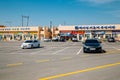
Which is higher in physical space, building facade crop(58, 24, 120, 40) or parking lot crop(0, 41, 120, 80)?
building facade crop(58, 24, 120, 40)

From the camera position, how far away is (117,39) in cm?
6888

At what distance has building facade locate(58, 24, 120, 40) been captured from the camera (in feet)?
227

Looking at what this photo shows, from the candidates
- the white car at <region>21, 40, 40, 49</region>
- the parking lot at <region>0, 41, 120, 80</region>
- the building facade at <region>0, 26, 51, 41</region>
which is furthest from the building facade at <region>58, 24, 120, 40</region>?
the parking lot at <region>0, 41, 120, 80</region>

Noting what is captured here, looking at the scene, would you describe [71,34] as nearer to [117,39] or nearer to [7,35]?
[117,39]

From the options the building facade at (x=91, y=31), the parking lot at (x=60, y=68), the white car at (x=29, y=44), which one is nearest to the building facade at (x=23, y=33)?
the building facade at (x=91, y=31)

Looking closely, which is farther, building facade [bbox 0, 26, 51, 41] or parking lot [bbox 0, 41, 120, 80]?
building facade [bbox 0, 26, 51, 41]

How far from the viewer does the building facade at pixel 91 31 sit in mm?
69188

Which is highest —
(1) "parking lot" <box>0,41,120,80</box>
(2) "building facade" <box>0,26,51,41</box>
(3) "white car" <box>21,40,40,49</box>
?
(2) "building facade" <box>0,26,51,41</box>

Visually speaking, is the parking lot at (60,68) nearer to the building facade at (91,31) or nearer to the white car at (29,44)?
the white car at (29,44)

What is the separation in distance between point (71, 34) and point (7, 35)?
26972 millimetres

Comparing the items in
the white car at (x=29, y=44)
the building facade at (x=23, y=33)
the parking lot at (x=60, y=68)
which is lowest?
the parking lot at (x=60, y=68)

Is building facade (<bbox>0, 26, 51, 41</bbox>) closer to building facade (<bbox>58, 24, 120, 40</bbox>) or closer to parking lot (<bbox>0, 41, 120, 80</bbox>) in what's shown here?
building facade (<bbox>58, 24, 120, 40</bbox>)

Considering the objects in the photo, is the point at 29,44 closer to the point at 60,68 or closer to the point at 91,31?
the point at 60,68

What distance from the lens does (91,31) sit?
7138 cm
